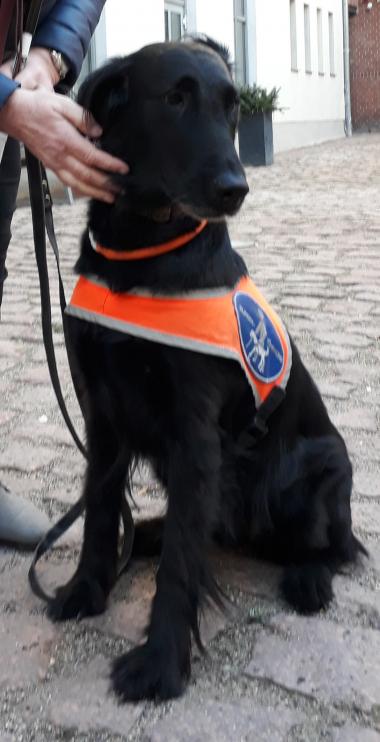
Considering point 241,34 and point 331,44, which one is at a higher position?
point 241,34

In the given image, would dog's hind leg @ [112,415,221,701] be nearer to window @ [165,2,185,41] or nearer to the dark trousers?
the dark trousers

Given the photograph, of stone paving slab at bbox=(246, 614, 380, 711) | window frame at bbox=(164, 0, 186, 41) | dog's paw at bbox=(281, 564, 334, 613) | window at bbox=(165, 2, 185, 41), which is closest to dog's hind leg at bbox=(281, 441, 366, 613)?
dog's paw at bbox=(281, 564, 334, 613)

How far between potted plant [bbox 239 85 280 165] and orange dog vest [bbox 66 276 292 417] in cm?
1291

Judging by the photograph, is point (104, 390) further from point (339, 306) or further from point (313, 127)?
point (313, 127)

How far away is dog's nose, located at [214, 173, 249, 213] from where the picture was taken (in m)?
2.00

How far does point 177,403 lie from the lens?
2045mm

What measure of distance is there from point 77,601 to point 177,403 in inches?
25.2

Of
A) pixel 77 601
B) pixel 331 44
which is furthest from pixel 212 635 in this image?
pixel 331 44

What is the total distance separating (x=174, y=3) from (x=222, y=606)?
13597 mm

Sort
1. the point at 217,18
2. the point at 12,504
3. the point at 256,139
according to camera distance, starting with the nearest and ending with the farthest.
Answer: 1. the point at 12,504
2. the point at 217,18
3. the point at 256,139

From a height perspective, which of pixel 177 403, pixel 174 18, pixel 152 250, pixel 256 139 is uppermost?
pixel 152 250

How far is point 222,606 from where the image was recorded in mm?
2172

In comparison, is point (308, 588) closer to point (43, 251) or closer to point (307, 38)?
point (43, 251)

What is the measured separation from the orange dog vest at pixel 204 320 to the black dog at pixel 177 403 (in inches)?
1.1
